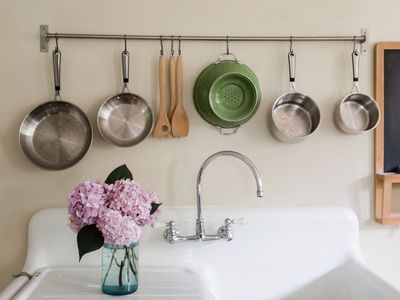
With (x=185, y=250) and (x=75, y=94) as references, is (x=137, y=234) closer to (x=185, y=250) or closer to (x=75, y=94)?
(x=185, y=250)

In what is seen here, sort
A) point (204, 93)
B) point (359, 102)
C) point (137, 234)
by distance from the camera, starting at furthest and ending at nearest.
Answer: point (359, 102)
point (204, 93)
point (137, 234)

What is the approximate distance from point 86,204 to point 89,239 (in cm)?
12

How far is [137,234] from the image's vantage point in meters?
1.37

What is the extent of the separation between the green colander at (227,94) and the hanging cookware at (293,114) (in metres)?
0.12

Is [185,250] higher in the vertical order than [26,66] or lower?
lower

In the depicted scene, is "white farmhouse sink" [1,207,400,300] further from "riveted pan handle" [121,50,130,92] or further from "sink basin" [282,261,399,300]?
"riveted pan handle" [121,50,130,92]

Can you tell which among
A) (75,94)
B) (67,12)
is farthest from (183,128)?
(67,12)

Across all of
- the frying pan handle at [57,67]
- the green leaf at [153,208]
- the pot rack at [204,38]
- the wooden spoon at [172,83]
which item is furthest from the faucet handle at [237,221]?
the frying pan handle at [57,67]

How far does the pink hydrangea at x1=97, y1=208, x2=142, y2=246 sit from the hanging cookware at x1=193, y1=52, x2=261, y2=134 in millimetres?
544

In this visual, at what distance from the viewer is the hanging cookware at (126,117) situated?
1727 mm

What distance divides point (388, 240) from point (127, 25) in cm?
138

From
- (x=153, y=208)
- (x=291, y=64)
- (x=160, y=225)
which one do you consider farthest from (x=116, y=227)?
(x=291, y=64)

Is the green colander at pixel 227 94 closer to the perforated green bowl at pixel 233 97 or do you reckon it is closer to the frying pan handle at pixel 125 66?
the perforated green bowl at pixel 233 97

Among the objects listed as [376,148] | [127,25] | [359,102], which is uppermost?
[127,25]
